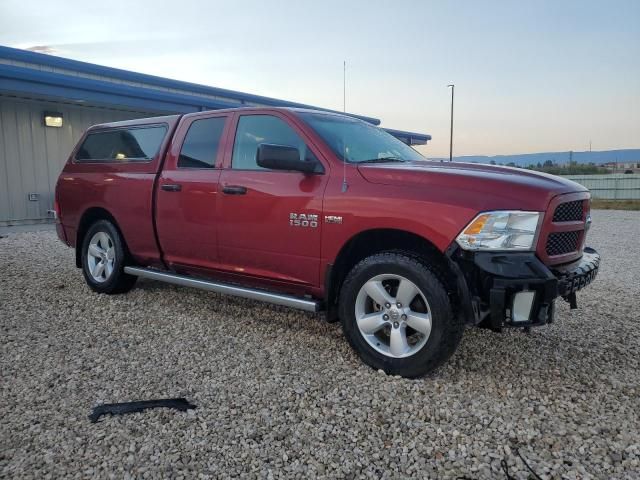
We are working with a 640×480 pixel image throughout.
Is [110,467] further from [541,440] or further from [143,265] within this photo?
[143,265]

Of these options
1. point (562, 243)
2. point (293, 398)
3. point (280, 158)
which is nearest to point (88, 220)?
point (280, 158)

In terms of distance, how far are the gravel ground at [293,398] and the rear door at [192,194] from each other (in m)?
0.66

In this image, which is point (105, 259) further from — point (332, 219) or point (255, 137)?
point (332, 219)

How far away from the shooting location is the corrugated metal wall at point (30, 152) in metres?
11.7

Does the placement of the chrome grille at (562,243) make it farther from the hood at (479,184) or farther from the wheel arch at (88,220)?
the wheel arch at (88,220)

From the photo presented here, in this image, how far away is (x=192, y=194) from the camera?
471cm

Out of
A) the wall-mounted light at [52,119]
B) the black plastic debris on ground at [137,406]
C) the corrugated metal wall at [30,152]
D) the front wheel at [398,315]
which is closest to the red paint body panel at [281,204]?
the front wheel at [398,315]

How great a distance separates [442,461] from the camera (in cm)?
261

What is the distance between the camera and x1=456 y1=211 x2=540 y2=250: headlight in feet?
10.6

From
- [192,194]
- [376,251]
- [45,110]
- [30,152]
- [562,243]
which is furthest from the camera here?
[45,110]

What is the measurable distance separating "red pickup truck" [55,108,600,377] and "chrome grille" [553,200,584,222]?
0.02m

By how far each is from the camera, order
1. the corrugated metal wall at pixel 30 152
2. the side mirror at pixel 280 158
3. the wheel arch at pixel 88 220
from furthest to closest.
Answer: the corrugated metal wall at pixel 30 152 → the wheel arch at pixel 88 220 → the side mirror at pixel 280 158

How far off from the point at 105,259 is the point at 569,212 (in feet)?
15.6

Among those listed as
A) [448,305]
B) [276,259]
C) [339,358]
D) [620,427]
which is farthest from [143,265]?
[620,427]
